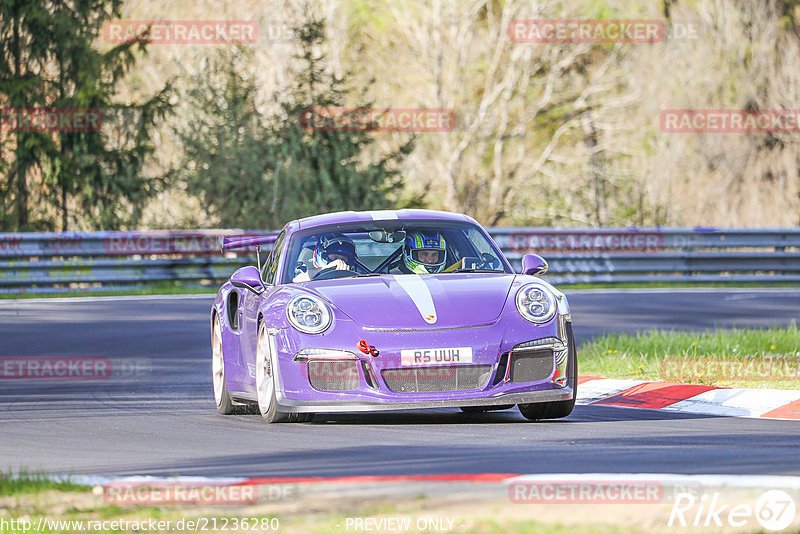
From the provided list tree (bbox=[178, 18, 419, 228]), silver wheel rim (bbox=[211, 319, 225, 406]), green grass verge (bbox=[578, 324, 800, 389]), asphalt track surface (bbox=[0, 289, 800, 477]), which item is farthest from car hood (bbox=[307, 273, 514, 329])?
tree (bbox=[178, 18, 419, 228])

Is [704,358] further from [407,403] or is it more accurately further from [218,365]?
[407,403]

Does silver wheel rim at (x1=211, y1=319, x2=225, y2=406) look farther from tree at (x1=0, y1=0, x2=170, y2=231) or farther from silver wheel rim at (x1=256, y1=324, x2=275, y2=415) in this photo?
tree at (x1=0, y1=0, x2=170, y2=231)

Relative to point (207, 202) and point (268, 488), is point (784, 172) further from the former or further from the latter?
point (268, 488)

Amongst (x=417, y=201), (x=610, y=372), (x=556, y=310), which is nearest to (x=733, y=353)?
(x=610, y=372)

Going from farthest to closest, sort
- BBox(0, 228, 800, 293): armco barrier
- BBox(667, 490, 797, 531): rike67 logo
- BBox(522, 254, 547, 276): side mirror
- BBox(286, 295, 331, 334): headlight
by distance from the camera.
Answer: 1. BBox(0, 228, 800, 293): armco barrier
2. BBox(522, 254, 547, 276): side mirror
3. BBox(286, 295, 331, 334): headlight
4. BBox(667, 490, 797, 531): rike67 logo

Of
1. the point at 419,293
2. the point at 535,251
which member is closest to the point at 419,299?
the point at 419,293

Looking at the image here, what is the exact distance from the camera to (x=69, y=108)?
29.2 meters

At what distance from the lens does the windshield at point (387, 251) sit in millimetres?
10172

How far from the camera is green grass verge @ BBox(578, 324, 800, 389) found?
454 inches

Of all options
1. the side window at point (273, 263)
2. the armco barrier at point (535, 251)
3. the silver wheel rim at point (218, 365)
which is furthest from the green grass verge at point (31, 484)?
the armco barrier at point (535, 251)

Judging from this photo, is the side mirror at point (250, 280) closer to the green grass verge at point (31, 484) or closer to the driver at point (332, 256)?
the driver at point (332, 256)

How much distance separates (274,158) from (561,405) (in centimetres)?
1985

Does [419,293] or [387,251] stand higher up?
[387,251]

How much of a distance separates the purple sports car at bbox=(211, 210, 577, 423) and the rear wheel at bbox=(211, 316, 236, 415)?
0.47 meters
